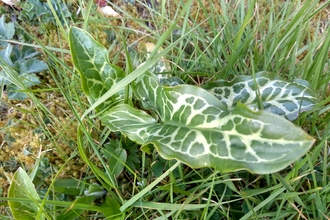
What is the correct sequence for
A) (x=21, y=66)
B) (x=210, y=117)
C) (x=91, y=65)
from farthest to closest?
1. (x=21, y=66)
2. (x=91, y=65)
3. (x=210, y=117)

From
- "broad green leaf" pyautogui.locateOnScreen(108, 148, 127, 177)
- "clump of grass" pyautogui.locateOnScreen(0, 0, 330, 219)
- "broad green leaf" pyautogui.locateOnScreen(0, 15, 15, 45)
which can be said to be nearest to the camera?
"clump of grass" pyautogui.locateOnScreen(0, 0, 330, 219)

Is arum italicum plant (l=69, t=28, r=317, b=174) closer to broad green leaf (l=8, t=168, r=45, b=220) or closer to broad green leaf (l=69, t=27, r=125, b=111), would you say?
broad green leaf (l=69, t=27, r=125, b=111)

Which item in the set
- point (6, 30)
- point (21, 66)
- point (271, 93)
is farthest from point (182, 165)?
point (6, 30)

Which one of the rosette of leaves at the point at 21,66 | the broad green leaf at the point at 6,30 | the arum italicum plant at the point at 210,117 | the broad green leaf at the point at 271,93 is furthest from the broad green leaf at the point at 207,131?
the broad green leaf at the point at 6,30

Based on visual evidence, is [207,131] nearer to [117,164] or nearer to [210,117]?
[210,117]

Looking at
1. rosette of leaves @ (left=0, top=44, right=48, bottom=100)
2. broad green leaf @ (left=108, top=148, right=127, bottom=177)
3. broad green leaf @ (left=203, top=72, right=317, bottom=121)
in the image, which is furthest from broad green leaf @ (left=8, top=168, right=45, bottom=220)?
broad green leaf @ (left=203, top=72, right=317, bottom=121)

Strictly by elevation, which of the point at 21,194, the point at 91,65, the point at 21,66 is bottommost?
the point at 21,194

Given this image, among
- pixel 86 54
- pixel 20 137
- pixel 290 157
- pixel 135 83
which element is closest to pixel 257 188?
pixel 290 157
